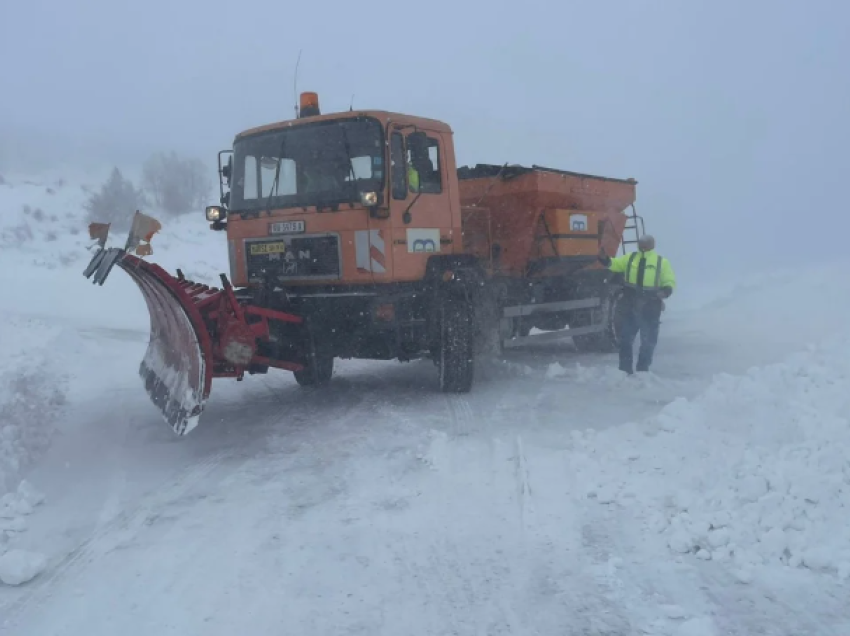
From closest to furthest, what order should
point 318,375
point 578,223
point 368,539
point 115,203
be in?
point 368,539 < point 318,375 < point 578,223 < point 115,203

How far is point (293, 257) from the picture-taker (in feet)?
23.9

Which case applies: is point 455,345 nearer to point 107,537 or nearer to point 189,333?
point 189,333

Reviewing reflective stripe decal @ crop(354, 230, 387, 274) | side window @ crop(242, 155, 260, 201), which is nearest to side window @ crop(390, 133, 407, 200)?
reflective stripe decal @ crop(354, 230, 387, 274)

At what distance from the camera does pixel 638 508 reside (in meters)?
4.38

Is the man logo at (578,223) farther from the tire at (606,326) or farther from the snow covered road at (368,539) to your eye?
the snow covered road at (368,539)

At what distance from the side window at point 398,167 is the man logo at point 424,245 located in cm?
47

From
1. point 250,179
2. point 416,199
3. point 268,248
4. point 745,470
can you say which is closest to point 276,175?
point 250,179

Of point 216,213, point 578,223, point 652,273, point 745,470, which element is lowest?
point 745,470

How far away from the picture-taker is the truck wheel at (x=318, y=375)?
835 cm

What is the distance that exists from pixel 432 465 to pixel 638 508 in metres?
1.50

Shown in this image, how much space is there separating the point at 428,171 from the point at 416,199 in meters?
0.40

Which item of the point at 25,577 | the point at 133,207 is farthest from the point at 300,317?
the point at 133,207

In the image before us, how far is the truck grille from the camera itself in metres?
7.11

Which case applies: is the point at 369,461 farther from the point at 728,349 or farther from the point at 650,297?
the point at 728,349
